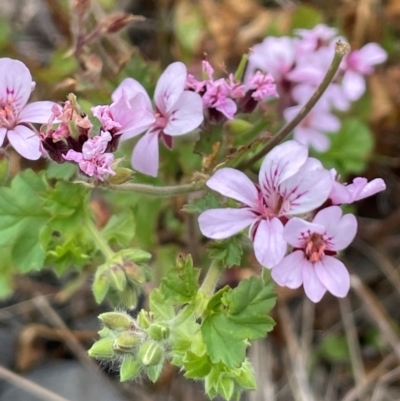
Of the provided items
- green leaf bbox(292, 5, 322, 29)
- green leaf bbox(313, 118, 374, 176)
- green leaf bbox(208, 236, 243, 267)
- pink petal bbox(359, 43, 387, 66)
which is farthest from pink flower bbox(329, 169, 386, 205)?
green leaf bbox(292, 5, 322, 29)

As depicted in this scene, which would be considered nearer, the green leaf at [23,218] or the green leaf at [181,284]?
the green leaf at [181,284]

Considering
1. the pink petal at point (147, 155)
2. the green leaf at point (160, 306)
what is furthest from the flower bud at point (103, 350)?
the pink petal at point (147, 155)

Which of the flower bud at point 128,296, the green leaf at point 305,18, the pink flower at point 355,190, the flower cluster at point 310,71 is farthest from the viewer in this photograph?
the green leaf at point 305,18

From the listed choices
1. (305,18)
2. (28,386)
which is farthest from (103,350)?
(305,18)

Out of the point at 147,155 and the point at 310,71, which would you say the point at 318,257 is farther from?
the point at 310,71

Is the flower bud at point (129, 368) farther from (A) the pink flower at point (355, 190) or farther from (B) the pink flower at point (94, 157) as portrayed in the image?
(A) the pink flower at point (355, 190)

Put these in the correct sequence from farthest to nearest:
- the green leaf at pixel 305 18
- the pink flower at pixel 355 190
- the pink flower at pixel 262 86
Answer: the green leaf at pixel 305 18, the pink flower at pixel 262 86, the pink flower at pixel 355 190

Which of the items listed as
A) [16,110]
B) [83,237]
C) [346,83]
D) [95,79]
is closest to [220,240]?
[83,237]

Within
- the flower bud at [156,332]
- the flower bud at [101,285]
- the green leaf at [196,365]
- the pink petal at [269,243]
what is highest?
the pink petal at [269,243]

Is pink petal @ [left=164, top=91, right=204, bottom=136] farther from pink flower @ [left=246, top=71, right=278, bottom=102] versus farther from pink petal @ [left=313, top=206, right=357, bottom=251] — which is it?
pink petal @ [left=313, top=206, right=357, bottom=251]
